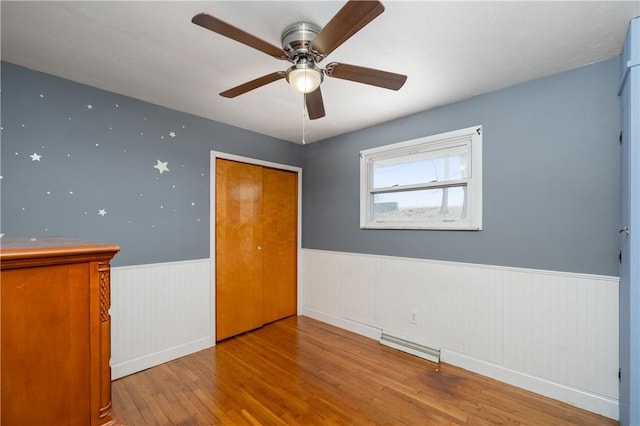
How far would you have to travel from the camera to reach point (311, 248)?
399 cm

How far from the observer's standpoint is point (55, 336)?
2.77 ft

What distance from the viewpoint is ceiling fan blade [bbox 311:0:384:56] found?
3.53 feet

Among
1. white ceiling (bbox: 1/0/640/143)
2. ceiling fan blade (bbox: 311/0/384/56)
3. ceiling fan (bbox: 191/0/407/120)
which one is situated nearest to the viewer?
ceiling fan blade (bbox: 311/0/384/56)

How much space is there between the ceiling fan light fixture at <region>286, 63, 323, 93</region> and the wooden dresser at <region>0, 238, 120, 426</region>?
4.08ft

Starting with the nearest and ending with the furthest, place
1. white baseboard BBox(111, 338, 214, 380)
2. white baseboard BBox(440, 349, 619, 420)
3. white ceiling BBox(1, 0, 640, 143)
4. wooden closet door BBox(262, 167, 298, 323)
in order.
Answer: white ceiling BBox(1, 0, 640, 143)
white baseboard BBox(440, 349, 619, 420)
white baseboard BBox(111, 338, 214, 380)
wooden closet door BBox(262, 167, 298, 323)

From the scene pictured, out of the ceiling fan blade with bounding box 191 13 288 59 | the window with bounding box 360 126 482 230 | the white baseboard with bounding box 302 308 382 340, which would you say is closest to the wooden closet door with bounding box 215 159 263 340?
the white baseboard with bounding box 302 308 382 340

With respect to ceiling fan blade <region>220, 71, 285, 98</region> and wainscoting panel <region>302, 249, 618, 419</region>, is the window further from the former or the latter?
ceiling fan blade <region>220, 71, 285, 98</region>

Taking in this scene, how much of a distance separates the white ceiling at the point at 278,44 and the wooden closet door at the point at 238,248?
3.26 feet

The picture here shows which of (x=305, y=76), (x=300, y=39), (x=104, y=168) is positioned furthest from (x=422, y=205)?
(x=104, y=168)

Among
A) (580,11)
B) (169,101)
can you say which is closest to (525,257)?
(580,11)

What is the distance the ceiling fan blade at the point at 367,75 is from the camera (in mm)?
1542

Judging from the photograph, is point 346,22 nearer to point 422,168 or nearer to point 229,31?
point 229,31

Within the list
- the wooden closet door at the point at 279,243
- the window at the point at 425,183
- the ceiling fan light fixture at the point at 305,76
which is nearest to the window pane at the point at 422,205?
the window at the point at 425,183

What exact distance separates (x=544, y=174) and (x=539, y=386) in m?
1.66
